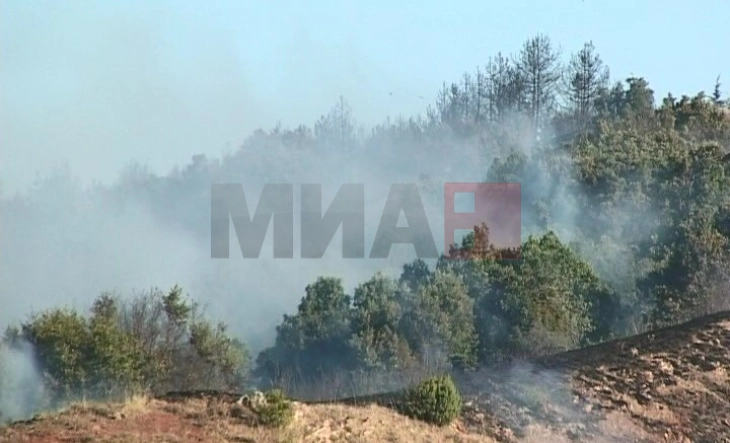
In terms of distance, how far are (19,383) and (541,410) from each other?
293 inches

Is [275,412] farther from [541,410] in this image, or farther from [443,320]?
[443,320]

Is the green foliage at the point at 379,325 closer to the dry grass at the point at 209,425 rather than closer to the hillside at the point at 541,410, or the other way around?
the hillside at the point at 541,410

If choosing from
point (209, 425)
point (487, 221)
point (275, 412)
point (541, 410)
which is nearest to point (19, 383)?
point (209, 425)

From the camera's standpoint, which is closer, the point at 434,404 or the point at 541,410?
the point at 434,404

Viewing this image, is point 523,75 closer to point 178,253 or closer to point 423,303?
point 178,253

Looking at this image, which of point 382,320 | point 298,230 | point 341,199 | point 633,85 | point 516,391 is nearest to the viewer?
point 516,391

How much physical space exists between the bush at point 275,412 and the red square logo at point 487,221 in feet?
34.1

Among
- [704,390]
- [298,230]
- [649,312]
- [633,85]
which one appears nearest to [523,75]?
[633,85]

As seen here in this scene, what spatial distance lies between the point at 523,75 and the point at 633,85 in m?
4.92

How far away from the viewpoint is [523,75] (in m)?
45.0

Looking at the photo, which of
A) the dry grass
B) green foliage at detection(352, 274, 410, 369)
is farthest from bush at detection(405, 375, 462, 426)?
green foliage at detection(352, 274, 410, 369)

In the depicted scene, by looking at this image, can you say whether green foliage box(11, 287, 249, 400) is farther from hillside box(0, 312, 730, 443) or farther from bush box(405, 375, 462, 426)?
bush box(405, 375, 462, 426)

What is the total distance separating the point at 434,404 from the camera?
36.3 feet

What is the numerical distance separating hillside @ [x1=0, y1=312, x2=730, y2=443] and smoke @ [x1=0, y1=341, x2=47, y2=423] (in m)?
4.44
